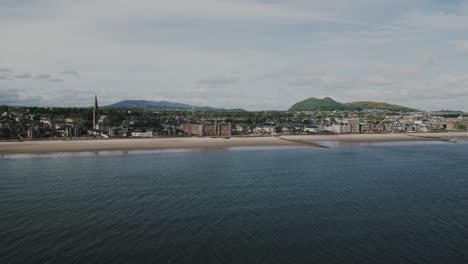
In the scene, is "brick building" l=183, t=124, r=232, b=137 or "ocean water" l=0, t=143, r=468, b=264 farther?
"brick building" l=183, t=124, r=232, b=137

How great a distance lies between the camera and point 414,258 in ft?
52.5

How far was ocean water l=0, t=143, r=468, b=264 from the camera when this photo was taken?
1644 cm

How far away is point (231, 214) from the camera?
72.2ft

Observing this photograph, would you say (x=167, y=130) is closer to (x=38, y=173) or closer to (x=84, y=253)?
(x=38, y=173)

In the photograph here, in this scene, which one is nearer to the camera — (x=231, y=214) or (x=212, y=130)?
(x=231, y=214)

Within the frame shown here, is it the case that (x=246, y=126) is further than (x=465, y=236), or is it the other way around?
(x=246, y=126)

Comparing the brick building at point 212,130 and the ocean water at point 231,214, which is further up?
the brick building at point 212,130

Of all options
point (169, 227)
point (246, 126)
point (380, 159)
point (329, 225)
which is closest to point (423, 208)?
point (329, 225)

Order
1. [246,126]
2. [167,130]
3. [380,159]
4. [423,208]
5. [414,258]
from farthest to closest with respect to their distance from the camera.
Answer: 1. [246,126]
2. [167,130]
3. [380,159]
4. [423,208]
5. [414,258]

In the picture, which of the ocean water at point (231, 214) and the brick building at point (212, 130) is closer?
the ocean water at point (231, 214)

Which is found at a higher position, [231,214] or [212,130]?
[212,130]

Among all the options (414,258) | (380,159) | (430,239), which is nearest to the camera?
(414,258)

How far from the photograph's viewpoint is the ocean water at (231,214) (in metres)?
16.4

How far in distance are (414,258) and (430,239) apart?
278 centimetres
